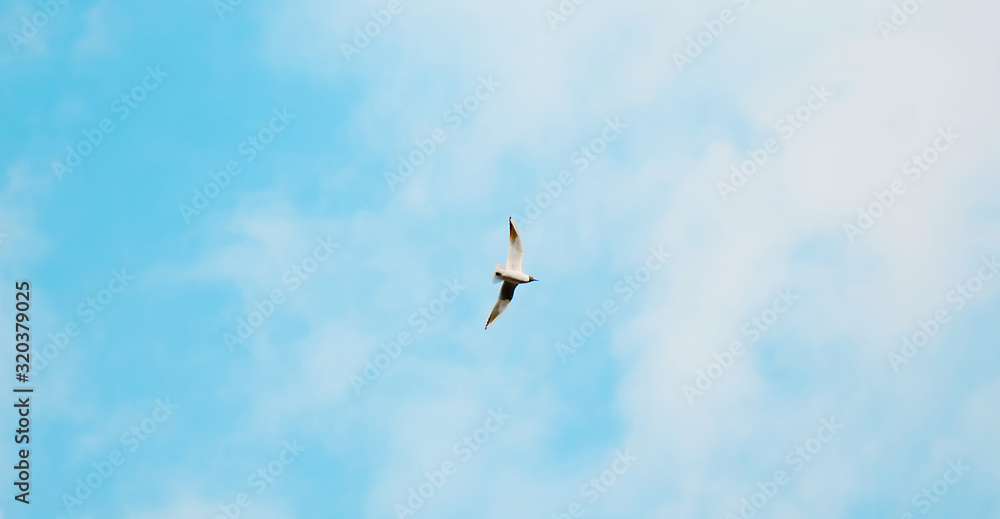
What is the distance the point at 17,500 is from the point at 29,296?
10.6m

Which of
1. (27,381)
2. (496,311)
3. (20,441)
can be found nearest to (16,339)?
(27,381)

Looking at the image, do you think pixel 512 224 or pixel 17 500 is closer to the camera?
pixel 17 500

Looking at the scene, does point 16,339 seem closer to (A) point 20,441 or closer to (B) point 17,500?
(A) point 20,441

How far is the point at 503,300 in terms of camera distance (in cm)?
5375

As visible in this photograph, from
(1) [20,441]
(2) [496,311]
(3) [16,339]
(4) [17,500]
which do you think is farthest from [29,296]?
(2) [496,311]

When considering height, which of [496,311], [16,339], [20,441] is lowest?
[496,311]

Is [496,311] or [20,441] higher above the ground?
[20,441]

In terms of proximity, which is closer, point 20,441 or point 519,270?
point 20,441

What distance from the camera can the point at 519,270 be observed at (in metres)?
52.3

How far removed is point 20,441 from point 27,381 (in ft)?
10.4

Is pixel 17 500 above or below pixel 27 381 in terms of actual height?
below

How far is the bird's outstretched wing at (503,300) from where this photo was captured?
5328cm

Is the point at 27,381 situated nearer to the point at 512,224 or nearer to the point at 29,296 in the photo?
the point at 29,296

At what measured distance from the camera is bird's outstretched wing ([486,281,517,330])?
5328 centimetres
